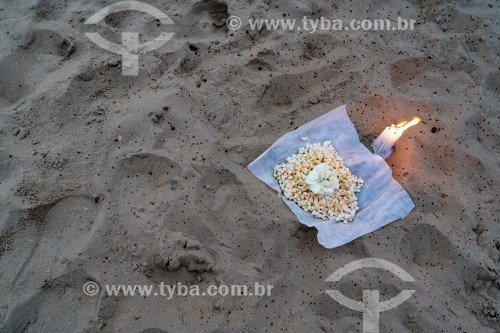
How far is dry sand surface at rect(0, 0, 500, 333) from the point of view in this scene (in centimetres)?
248

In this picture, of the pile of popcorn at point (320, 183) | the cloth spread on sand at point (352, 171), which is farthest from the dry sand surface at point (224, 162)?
the pile of popcorn at point (320, 183)

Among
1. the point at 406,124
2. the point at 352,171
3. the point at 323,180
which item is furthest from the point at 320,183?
the point at 406,124

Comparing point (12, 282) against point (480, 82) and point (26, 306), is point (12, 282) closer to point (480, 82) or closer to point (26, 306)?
point (26, 306)

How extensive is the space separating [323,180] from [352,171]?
1.19 feet

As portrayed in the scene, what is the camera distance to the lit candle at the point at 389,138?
2941mm

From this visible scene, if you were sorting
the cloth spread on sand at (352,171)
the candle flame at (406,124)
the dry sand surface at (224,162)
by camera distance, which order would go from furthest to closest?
the candle flame at (406,124)
the cloth spread on sand at (352,171)
the dry sand surface at (224,162)

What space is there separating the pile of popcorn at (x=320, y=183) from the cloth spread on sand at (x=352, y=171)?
0.15ft

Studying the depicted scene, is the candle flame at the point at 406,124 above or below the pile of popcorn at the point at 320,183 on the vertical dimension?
above

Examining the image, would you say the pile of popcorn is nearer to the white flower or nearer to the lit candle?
the white flower

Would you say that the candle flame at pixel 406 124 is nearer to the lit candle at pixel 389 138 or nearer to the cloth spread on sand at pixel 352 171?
the lit candle at pixel 389 138

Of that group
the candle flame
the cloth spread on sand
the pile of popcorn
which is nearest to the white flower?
the pile of popcorn

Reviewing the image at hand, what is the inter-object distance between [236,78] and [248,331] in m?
1.82

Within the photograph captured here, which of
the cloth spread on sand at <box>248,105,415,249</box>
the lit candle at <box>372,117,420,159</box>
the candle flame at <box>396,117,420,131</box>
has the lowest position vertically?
the cloth spread on sand at <box>248,105,415,249</box>

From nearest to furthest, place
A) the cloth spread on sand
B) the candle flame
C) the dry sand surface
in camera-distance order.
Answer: the dry sand surface < the cloth spread on sand < the candle flame
